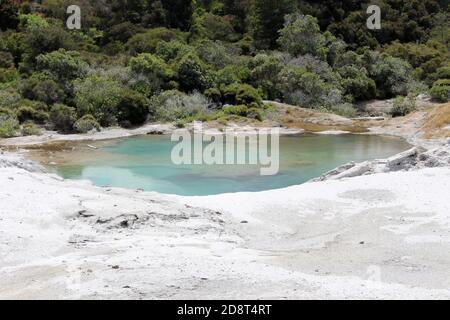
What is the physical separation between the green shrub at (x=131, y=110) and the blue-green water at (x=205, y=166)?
495 centimetres

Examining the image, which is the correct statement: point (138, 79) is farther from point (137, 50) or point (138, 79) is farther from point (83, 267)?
point (83, 267)

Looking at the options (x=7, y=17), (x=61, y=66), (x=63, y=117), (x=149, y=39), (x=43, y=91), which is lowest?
(x=63, y=117)

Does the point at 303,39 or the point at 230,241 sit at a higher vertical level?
the point at 303,39

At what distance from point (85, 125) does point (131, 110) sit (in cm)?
392

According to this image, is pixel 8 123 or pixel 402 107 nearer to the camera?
pixel 8 123

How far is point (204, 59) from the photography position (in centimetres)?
5334

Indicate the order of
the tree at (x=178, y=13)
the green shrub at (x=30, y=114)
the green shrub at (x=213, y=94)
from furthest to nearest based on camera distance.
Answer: the tree at (x=178, y=13) < the green shrub at (x=213, y=94) < the green shrub at (x=30, y=114)

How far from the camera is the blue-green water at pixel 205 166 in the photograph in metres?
26.1

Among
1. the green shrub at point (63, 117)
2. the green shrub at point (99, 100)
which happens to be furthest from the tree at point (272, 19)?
the green shrub at point (63, 117)

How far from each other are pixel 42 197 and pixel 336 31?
54.1 metres

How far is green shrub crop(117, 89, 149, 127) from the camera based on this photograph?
139 feet

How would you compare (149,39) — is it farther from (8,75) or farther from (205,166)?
(205,166)

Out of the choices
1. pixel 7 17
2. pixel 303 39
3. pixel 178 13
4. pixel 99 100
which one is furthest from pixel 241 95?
pixel 178 13

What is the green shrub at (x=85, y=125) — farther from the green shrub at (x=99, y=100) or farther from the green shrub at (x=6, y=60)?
the green shrub at (x=6, y=60)
